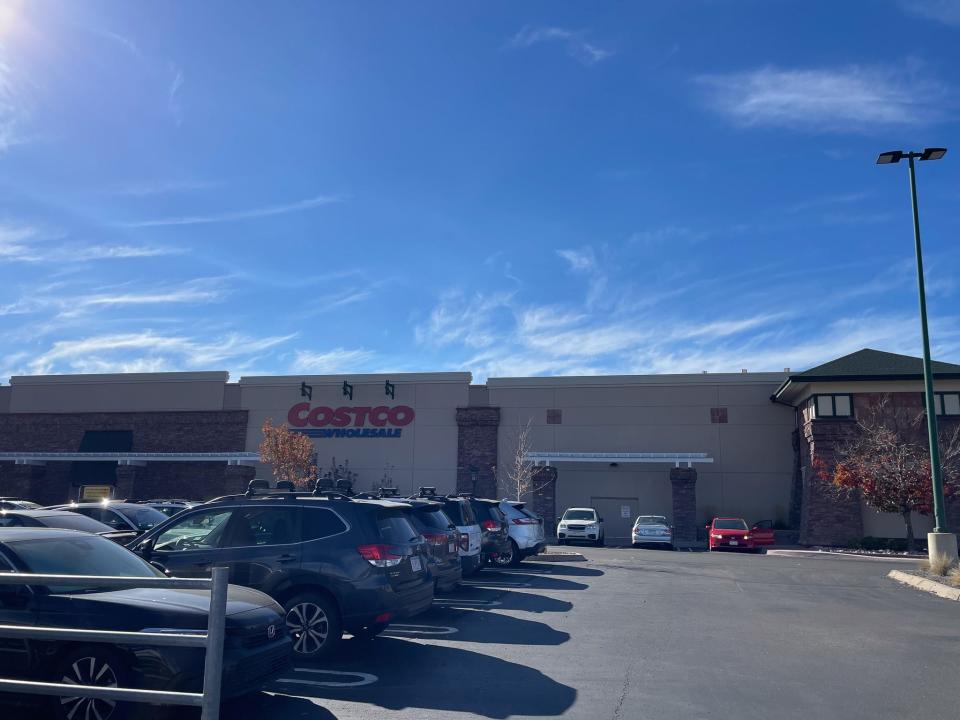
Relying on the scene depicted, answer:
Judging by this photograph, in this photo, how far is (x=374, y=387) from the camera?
41250 millimetres

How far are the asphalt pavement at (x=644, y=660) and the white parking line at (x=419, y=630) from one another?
0.09ft

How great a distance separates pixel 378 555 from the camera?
30.0 ft

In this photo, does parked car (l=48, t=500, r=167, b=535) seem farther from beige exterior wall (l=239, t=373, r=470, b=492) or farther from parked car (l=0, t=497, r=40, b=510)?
beige exterior wall (l=239, t=373, r=470, b=492)

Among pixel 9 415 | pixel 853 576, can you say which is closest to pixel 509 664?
pixel 853 576

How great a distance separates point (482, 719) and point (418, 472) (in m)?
33.3

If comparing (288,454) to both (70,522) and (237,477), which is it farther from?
(70,522)

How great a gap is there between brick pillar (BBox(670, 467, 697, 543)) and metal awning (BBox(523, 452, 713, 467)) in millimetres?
623

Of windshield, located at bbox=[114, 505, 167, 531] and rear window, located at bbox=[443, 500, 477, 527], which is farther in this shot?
windshield, located at bbox=[114, 505, 167, 531]

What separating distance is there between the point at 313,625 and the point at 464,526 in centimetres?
691

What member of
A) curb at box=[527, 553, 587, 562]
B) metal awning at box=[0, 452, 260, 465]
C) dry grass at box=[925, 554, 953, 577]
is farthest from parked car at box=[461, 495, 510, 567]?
metal awning at box=[0, 452, 260, 465]

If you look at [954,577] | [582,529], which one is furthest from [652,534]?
[954,577]

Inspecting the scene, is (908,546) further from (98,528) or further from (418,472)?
(98,528)

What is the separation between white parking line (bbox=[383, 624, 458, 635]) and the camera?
10766mm

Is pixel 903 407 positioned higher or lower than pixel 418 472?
higher
